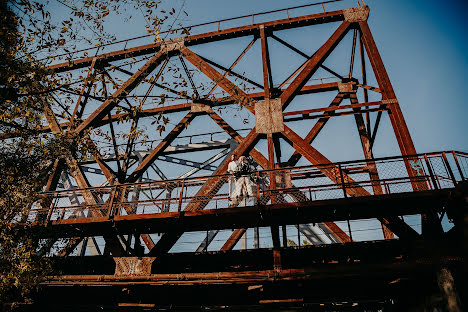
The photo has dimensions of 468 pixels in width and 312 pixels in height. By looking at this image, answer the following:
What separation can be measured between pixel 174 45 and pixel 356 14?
7156 mm

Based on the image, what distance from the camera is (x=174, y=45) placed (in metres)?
12.0

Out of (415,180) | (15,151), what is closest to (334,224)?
(415,180)

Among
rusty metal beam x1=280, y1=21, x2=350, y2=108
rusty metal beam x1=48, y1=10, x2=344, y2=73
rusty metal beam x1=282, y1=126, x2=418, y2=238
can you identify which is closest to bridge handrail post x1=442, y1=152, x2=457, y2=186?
rusty metal beam x1=282, y1=126, x2=418, y2=238

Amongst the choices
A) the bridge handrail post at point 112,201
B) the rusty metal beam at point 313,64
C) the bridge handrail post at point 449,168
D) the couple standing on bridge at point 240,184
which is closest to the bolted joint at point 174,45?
the rusty metal beam at point 313,64

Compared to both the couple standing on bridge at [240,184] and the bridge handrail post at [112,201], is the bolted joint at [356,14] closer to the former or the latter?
the couple standing on bridge at [240,184]

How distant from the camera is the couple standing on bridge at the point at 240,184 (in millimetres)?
8777

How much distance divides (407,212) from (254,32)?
837cm

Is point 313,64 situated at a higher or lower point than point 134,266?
higher

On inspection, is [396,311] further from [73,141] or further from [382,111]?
[73,141]

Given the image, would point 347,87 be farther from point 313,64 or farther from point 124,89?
point 124,89

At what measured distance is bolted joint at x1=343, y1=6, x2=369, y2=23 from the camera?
10961mm

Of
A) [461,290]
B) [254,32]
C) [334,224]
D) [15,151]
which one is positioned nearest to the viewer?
[461,290]

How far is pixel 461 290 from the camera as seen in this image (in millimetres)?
6418

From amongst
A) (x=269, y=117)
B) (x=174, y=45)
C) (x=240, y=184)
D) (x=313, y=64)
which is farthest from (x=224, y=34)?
(x=240, y=184)
